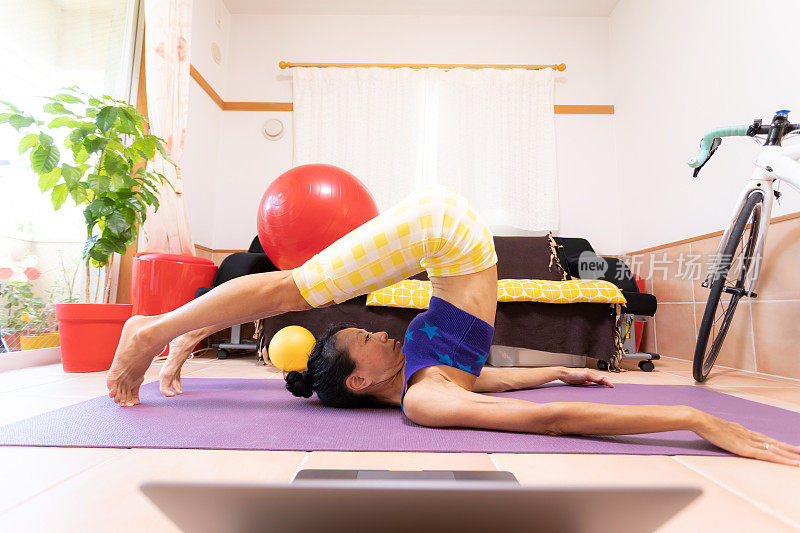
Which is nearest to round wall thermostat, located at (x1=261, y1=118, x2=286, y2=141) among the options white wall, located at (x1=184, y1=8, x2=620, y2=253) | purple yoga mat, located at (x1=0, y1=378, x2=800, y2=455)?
white wall, located at (x1=184, y1=8, x2=620, y2=253)

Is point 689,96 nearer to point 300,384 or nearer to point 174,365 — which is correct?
point 300,384

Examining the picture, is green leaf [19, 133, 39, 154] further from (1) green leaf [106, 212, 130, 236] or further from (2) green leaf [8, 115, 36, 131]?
(1) green leaf [106, 212, 130, 236]

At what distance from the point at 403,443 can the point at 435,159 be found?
3.40 metres

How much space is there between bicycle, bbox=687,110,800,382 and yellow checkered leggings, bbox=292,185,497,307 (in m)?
1.38

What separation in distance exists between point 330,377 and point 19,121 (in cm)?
191

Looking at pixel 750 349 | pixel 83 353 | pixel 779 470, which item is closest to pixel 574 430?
pixel 779 470

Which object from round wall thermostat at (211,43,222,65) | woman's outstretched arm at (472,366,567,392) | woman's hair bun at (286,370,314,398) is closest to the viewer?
woman's hair bun at (286,370,314,398)

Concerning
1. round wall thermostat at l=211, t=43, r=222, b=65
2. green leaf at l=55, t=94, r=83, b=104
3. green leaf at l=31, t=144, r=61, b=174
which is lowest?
green leaf at l=31, t=144, r=61, b=174

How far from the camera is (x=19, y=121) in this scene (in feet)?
6.72

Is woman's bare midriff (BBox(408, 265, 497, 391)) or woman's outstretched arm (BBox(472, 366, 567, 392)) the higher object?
woman's bare midriff (BBox(408, 265, 497, 391))

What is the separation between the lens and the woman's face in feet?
4.54

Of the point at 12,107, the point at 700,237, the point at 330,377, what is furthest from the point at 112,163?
the point at 700,237

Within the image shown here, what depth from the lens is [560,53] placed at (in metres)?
4.31

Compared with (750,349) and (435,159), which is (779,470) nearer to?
(750,349)
